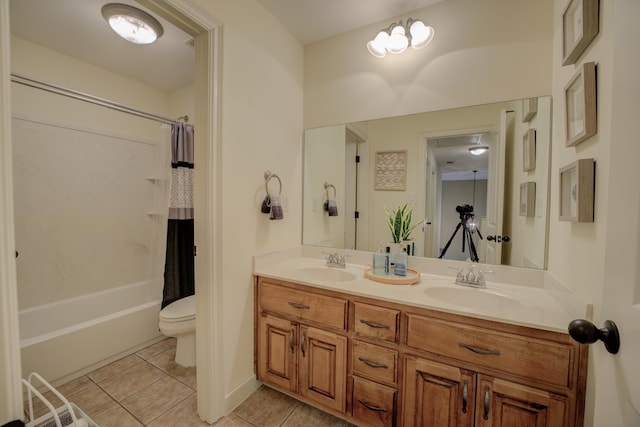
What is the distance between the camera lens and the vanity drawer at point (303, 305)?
4.46ft

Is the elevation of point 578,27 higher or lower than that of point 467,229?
higher

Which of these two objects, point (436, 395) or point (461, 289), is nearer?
point (436, 395)

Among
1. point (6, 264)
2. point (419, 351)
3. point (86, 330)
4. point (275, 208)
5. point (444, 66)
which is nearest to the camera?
point (6, 264)

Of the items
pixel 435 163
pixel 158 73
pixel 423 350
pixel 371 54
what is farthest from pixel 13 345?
pixel 158 73

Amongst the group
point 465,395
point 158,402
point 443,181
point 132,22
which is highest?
point 132,22

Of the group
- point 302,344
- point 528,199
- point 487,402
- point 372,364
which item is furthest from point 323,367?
point 528,199

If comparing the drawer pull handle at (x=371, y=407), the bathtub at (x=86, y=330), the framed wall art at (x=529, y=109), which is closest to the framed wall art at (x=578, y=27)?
the framed wall art at (x=529, y=109)

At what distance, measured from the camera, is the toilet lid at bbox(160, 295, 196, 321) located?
184 centimetres

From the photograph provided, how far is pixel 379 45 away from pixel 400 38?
0.13 meters

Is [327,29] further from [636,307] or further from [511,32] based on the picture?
[636,307]

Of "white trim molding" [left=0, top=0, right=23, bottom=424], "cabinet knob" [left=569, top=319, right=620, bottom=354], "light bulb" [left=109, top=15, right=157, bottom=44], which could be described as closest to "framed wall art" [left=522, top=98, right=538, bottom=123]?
"cabinet knob" [left=569, top=319, right=620, bottom=354]

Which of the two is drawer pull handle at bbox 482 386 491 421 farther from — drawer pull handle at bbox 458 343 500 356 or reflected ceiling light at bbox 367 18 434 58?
reflected ceiling light at bbox 367 18 434 58

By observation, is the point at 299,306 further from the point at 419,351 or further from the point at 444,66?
the point at 444,66

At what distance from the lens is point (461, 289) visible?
1.38m
